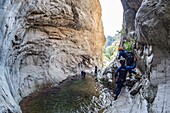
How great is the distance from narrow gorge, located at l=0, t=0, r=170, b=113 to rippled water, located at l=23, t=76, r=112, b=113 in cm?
94

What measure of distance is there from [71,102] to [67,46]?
10.8 meters

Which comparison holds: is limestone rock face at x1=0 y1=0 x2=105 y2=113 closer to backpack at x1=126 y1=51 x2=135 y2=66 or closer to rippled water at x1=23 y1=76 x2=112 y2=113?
rippled water at x1=23 y1=76 x2=112 y2=113

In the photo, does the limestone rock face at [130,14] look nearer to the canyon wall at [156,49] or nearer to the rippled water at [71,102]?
the canyon wall at [156,49]

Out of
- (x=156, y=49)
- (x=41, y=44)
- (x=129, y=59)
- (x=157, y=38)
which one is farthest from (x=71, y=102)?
(x=41, y=44)

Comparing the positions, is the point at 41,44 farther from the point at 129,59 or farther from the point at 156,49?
the point at 156,49

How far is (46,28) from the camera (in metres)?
18.0

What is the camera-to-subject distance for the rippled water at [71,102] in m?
9.44

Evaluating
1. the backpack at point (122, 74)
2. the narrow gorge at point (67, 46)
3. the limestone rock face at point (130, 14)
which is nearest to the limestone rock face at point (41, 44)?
the narrow gorge at point (67, 46)

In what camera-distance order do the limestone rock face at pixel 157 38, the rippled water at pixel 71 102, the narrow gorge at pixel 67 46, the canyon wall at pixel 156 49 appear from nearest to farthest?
the canyon wall at pixel 156 49, the limestone rock face at pixel 157 38, the narrow gorge at pixel 67 46, the rippled water at pixel 71 102

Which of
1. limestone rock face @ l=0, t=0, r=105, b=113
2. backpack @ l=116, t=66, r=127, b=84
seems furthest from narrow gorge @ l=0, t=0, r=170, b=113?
backpack @ l=116, t=66, r=127, b=84

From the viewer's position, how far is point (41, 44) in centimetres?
1706

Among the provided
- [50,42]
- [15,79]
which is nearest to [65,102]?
[15,79]

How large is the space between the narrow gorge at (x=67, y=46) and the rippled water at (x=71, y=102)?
94 centimetres

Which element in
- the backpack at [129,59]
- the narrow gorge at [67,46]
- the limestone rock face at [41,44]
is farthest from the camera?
the limestone rock face at [41,44]
